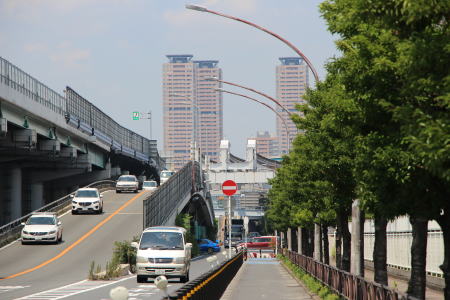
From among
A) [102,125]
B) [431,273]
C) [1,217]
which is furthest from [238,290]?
[102,125]

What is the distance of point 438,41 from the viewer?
10562 mm

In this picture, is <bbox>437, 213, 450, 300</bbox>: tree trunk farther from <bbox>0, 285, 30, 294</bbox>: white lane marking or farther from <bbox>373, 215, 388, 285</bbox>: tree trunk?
<bbox>0, 285, 30, 294</bbox>: white lane marking

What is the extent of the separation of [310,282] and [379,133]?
18584 millimetres

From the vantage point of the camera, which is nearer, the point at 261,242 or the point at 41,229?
the point at 41,229

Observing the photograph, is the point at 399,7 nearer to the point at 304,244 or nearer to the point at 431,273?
the point at 431,273

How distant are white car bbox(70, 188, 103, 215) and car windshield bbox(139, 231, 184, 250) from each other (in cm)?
3438

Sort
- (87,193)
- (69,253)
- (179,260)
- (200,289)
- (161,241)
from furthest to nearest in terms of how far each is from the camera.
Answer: (87,193) < (69,253) < (161,241) < (179,260) < (200,289)

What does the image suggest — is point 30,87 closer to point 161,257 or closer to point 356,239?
point 161,257

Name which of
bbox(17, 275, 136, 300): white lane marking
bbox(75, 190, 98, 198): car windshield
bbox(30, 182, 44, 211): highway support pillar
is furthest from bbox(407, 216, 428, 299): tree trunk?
bbox(30, 182, 44, 211): highway support pillar

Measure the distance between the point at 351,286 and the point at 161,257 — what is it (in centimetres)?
1247

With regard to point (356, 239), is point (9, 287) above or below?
below

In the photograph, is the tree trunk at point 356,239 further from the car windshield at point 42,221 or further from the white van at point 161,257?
the car windshield at point 42,221

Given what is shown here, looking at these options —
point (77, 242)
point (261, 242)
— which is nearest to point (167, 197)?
point (77, 242)

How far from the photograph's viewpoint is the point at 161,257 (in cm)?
3108
